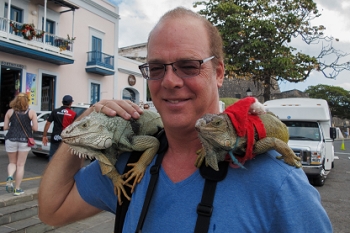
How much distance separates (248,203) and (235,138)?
0.90 feet

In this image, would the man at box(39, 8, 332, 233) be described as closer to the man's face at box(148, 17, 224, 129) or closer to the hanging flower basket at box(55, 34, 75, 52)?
the man's face at box(148, 17, 224, 129)

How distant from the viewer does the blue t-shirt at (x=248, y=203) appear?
3.62ft

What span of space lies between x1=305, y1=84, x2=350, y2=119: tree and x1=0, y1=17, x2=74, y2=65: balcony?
4632 centimetres

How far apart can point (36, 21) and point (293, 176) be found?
17.0 m

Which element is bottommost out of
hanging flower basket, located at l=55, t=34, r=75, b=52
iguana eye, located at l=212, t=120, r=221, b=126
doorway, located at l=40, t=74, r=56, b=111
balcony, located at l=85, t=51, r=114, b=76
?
iguana eye, located at l=212, t=120, r=221, b=126

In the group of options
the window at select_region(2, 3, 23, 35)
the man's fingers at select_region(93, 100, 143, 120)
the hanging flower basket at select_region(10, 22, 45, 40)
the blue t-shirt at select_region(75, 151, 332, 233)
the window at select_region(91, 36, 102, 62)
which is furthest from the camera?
the window at select_region(91, 36, 102, 62)

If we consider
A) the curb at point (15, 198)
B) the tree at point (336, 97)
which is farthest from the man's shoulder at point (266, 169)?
the tree at point (336, 97)

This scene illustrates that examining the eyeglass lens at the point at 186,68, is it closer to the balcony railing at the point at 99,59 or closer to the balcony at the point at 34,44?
the balcony at the point at 34,44

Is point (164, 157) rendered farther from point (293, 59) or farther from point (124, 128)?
point (293, 59)

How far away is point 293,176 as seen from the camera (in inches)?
46.6

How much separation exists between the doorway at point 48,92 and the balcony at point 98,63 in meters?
2.49

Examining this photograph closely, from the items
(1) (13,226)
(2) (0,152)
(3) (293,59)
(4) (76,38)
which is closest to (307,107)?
(3) (293,59)

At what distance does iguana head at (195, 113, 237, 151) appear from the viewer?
1.19m

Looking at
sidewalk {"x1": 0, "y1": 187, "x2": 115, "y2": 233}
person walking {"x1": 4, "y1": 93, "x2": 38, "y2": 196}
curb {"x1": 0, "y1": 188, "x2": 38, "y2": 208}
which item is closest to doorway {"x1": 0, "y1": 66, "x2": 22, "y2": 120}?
person walking {"x1": 4, "y1": 93, "x2": 38, "y2": 196}
